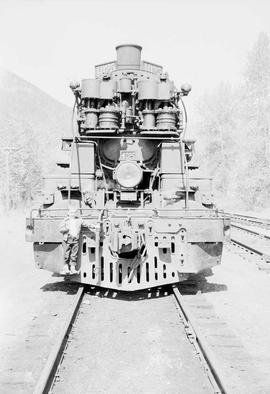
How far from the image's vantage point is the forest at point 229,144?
28969mm

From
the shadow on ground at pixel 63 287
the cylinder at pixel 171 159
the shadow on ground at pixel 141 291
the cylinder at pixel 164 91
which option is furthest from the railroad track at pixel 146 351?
the cylinder at pixel 164 91

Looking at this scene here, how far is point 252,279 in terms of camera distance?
9.51 m

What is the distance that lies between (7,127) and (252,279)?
4627 cm

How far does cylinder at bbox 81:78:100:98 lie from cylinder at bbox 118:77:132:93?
1.70ft

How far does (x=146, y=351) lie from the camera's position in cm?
530

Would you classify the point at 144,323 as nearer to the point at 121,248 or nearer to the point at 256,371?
the point at 121,248

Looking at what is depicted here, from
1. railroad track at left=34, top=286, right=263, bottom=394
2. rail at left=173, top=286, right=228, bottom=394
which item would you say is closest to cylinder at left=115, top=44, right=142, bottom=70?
railroad track at left=34, top=286, right=263, bottom=394

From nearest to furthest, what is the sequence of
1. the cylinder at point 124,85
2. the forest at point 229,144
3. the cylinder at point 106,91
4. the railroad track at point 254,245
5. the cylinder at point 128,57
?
the cylinder at point 106,91 < the cylinder at point 124,85 < the cylinder at point 128,57 < the railroad track at point 254,245 < the forest at point 229,144

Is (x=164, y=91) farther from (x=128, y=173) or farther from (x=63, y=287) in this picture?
(x=63, y=287)

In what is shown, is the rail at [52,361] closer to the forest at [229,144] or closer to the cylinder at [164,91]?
the cylinder at [164,91]

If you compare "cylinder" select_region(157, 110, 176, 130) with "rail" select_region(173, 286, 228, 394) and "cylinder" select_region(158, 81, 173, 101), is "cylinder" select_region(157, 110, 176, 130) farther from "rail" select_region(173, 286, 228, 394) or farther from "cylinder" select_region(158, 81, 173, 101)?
"rail" select_region(173, 286, 228, 394)

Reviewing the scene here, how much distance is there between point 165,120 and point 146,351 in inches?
207

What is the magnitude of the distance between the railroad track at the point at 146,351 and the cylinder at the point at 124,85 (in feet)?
14.6

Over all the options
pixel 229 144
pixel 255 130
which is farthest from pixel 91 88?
pixel 229 144
